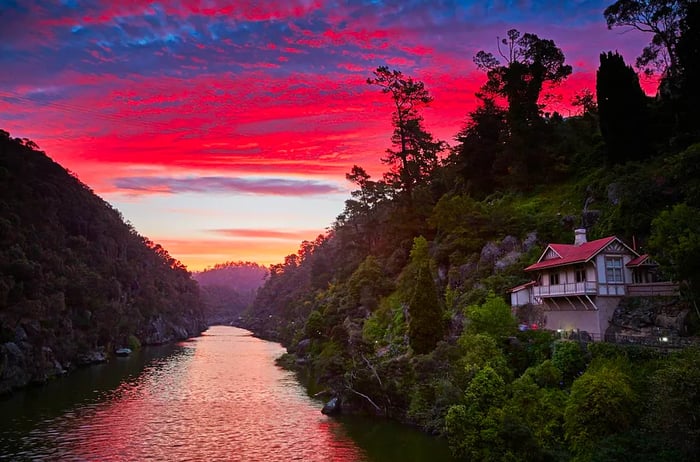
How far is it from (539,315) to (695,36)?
3650 centimetres

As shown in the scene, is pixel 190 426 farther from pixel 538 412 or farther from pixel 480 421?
pixel 538 412

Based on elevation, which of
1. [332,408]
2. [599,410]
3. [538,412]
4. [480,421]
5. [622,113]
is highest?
[622,113]

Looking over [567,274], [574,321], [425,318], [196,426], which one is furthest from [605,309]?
[196,426]

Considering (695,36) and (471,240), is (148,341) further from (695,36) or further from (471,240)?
(695,36)

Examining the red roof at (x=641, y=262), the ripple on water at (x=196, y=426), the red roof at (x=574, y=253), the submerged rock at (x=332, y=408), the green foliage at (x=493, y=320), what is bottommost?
the ripple on water at (x=196, y=426)

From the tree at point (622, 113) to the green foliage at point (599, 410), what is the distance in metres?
35.7

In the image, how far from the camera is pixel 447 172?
87.9 metres

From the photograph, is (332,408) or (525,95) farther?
(525,95)

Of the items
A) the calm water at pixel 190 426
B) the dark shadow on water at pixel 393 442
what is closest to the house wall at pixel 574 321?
the dark shadow on water at pixel 393 442

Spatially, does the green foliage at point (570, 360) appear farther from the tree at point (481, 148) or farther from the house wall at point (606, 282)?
the tree at point (481, 148)

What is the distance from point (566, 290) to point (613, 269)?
12.7ft

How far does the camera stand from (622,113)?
57719 millimetres

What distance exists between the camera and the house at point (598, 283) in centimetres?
3869

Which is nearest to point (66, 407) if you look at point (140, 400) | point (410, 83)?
point (140, 400)
